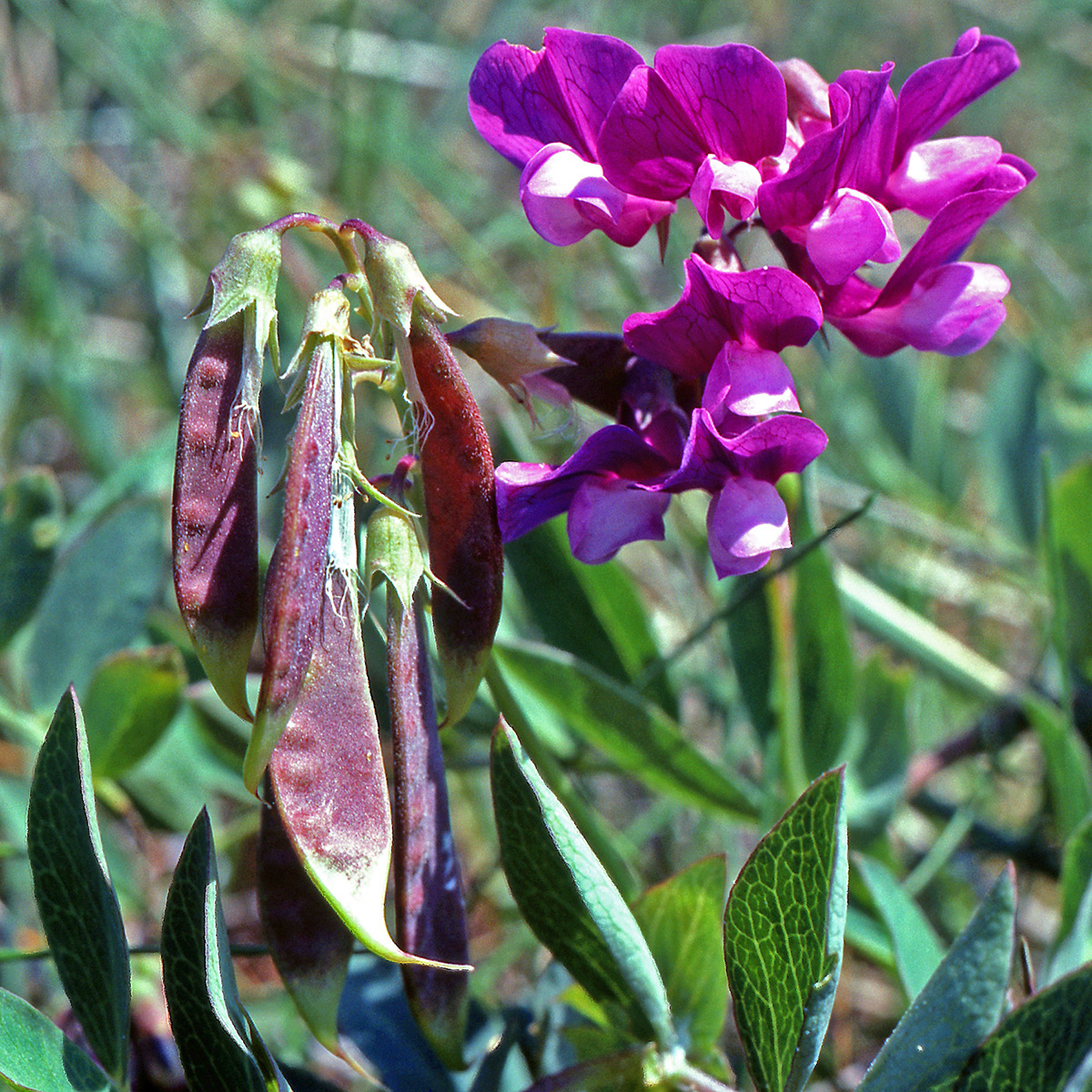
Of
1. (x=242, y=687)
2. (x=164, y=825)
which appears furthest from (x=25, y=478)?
(x=242, y=687)

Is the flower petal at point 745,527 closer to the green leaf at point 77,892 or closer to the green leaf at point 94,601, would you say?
the green leaf at point 77,892

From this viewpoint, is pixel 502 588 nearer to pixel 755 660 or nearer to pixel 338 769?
pixel 338 769

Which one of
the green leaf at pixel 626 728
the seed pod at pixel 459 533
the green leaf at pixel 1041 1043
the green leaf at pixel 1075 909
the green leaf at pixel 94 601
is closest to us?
the green leaf at pixel 1041 1043

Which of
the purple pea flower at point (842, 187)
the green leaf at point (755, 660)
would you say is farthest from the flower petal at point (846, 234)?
the green leaf at point (755, 660)

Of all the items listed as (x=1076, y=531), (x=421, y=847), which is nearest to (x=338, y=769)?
(x=421, y=847)

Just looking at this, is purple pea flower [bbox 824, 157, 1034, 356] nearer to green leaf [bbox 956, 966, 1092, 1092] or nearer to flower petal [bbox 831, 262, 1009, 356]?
flower petal [bbox 831, 262, 1009, 356]
